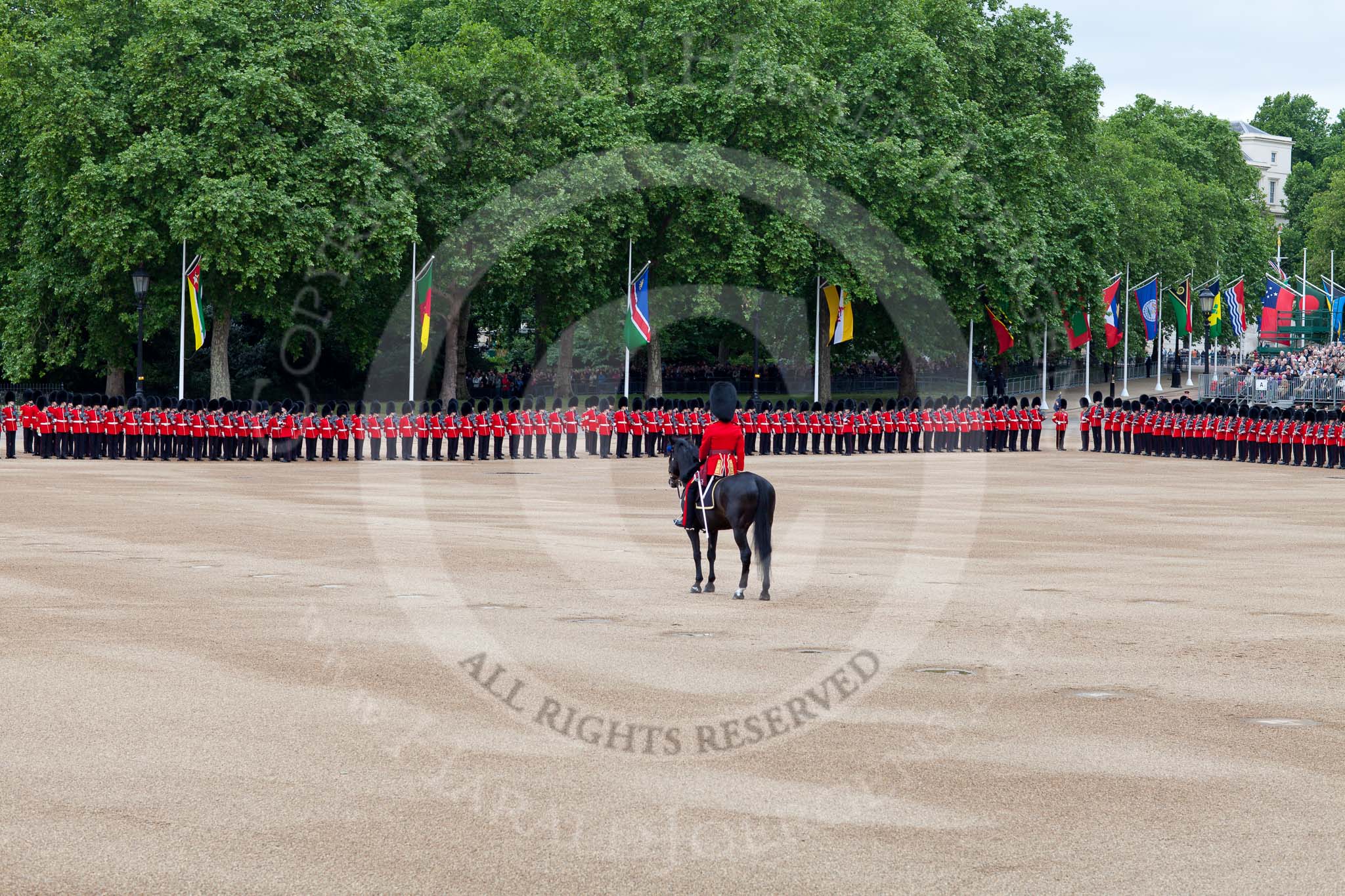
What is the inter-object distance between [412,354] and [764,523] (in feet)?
94.1

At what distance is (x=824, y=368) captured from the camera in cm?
5181

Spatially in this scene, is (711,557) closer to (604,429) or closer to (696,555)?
(696,555)

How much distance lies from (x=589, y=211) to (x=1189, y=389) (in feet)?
110

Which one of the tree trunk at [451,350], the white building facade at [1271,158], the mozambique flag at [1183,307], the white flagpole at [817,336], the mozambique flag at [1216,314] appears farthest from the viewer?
the white building facade at [1271,158]

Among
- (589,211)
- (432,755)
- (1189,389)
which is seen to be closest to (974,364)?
(1189,389)

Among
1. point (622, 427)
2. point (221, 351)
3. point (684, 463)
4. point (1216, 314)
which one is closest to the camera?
point (684, 463)

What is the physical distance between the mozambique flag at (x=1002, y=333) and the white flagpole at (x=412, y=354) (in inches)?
712

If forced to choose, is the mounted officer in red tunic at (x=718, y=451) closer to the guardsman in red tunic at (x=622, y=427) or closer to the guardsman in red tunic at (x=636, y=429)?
the guardsman in red tunic at (x=622, y=427)

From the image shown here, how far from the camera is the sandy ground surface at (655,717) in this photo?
19.1 feet

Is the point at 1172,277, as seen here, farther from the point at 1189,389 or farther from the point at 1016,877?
the point at 1016,877

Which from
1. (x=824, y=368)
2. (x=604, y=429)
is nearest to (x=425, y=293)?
(x=604, y=429)

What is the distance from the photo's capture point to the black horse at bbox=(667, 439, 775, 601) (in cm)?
1249

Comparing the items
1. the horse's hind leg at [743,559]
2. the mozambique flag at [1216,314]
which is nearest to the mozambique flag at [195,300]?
the horse's hind leg at [743,559]

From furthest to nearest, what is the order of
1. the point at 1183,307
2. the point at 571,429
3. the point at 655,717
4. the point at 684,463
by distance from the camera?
1. the point at 1183,307
2. the point at 571,429
3. the point at 684,463
4. the point at 655,717
